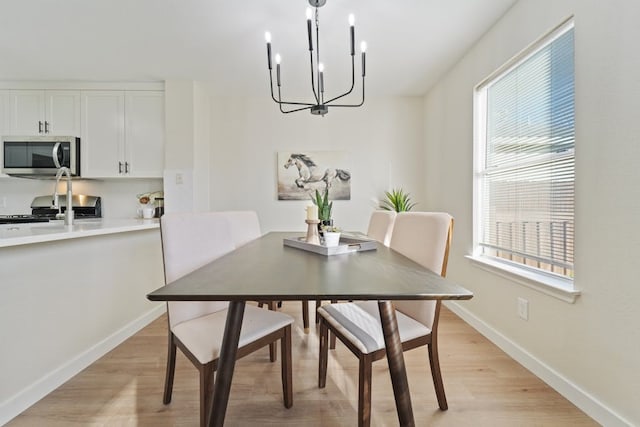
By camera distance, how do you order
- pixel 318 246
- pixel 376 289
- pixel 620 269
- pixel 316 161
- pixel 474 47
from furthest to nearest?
pixel 316 161, pixel 474 47, pixel 318 246, pixel 620 269, pixel 376 289

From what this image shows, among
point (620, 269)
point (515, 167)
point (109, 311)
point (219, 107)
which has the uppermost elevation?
point (219, 107)

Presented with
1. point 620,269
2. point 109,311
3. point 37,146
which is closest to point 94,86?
point 37,146

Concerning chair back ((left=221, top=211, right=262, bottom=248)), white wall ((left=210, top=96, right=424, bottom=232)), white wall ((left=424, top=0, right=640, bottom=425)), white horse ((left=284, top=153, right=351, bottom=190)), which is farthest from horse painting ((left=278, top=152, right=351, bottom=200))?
white wall ((left=424, top=0, right=640, bottom=425))

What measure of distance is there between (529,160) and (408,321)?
1421 mm

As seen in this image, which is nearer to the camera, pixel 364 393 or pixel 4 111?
pixel 364 393

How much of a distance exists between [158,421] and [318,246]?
44.1 inches

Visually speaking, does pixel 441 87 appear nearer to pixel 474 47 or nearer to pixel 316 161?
pixel 474 47

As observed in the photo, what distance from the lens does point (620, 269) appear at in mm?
1271

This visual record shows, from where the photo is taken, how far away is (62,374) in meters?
1.64

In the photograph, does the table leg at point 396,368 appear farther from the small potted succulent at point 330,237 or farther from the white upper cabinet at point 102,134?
the white upper cabinet at point 102,134

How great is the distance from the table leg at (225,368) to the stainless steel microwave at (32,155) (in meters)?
3.30

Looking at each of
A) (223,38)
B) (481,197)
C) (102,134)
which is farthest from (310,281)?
(102,134)

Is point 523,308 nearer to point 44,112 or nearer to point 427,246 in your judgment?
point 427,246

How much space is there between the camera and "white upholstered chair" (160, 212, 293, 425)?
1132 millimetres
